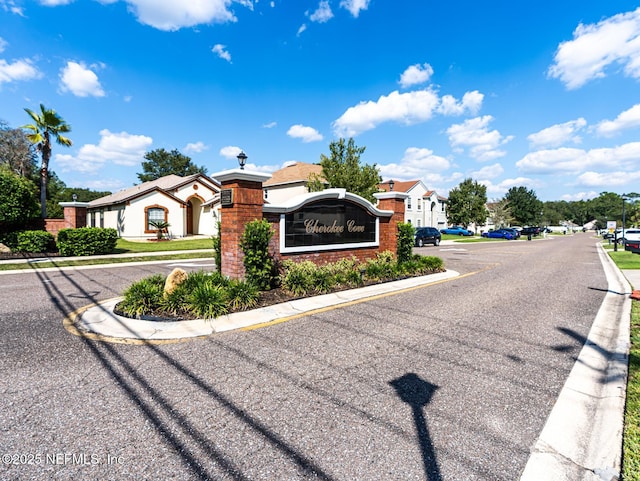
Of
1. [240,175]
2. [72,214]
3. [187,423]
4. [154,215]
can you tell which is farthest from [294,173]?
[187,423]

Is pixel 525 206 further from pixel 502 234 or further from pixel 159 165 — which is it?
pixel 159 165

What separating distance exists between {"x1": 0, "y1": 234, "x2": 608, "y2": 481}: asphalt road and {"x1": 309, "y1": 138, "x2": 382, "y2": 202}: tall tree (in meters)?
15.7

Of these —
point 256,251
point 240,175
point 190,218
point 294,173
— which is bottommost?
point 256,251

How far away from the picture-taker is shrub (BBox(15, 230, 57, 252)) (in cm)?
1529

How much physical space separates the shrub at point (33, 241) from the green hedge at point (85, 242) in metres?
0.75

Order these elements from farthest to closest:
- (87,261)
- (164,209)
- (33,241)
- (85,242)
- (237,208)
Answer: (164,209), (85,242), (33,241), (87,261), (237,208)

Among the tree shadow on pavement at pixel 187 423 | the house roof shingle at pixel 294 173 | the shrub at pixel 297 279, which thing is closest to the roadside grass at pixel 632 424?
the tree shadow on pavement at pixel 187 423

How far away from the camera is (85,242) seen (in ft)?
53.1

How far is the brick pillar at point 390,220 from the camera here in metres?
12.0

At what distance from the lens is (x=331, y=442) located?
2.81 m

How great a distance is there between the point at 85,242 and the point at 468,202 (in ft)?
153

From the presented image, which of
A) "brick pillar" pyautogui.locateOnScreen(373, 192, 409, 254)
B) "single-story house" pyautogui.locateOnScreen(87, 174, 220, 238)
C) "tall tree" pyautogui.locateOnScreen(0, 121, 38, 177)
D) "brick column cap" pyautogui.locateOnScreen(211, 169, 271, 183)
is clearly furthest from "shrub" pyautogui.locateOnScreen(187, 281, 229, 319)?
"tall tree" pyautogui.locateOnScreen(0, 121, 38, 177)

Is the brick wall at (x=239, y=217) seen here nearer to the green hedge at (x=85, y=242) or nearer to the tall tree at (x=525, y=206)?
the green hedge at (x=85, y=242)

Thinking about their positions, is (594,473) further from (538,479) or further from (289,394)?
(289,394)
